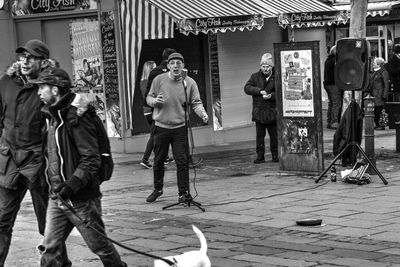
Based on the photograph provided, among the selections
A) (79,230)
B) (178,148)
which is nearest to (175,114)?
(178,148)

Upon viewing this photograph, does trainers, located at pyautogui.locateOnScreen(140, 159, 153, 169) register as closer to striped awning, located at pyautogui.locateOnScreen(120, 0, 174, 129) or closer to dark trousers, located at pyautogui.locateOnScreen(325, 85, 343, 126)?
striped awning, located at pyautogui.locateOnScreen(120, 0, 174, 129)

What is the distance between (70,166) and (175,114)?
4525 mm

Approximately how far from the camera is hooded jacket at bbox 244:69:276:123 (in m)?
15.3

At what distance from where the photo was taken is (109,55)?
1694cm

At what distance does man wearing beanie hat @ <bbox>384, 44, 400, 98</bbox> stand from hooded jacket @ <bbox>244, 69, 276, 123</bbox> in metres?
6.91

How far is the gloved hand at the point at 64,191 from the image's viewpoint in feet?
20.7

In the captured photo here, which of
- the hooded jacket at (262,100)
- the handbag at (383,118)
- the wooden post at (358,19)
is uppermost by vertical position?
the wooden post at (358,19)

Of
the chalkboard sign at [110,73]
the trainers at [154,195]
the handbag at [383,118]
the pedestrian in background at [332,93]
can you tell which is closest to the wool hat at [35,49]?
the trainers at [154,195]

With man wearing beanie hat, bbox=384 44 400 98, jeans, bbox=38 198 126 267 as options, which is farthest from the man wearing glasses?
man wearing beanie hat, bbox=384 44 400 98

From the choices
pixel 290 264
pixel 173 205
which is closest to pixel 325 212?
pixel 173 205

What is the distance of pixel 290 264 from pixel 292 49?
6249 mm

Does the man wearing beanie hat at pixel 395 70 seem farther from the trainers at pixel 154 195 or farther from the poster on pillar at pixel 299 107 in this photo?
the trainers at pixel 154 195

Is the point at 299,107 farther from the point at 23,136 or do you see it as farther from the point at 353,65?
the point at 23,136

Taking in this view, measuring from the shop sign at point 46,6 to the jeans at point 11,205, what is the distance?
971 centimetres
